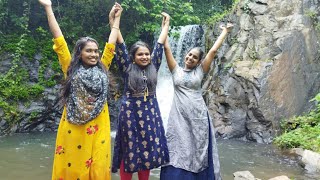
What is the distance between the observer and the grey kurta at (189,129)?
11.3ft

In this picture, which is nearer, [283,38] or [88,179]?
[88,179]

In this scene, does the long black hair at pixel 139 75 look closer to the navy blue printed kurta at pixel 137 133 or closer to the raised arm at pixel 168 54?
the navy blue printed kurta at pixel 137 133

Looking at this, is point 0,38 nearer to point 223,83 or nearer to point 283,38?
point 223,83

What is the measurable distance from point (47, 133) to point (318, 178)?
21.2 feet

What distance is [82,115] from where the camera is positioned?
2816mm

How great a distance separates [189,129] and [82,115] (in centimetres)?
115

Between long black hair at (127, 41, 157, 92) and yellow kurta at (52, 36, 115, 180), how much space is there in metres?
0.42

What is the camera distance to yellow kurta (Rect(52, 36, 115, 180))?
2855mm

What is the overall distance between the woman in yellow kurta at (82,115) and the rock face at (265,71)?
642cm

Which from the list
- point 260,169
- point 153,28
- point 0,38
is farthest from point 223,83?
point 0,38

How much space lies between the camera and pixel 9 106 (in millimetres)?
8836

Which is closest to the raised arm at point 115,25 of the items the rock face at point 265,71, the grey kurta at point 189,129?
the grey kurta at point 189,129

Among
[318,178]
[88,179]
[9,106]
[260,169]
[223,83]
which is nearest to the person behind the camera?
[88,179]

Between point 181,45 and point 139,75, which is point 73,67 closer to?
point 139,75
